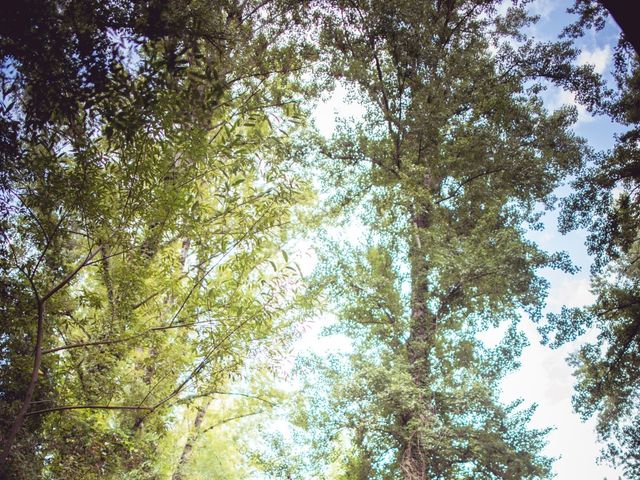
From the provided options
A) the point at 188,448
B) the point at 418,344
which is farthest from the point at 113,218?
the point at 188,448

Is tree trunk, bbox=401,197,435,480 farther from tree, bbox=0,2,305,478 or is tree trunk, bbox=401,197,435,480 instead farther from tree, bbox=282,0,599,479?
tree, bbox=0,2,305,478

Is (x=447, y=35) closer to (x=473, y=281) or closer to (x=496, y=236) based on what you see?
(x=496, y=236)

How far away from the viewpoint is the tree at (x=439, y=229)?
8.17 meters

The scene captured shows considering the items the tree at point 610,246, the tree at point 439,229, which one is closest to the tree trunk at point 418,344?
the tree at point 439,229

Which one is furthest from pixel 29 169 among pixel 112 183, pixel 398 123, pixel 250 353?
pixel 398 123

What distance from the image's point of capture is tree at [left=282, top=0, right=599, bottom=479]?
26.8ft

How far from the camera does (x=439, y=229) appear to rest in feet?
29.5

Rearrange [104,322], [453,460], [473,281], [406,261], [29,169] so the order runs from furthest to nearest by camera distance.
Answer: [406,261] < [473,281] < [453,460] < [104,322] < [29,169]

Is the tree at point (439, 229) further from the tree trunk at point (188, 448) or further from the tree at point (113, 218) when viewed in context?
the tree at point (113, 218)

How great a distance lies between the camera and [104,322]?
13.0 feet

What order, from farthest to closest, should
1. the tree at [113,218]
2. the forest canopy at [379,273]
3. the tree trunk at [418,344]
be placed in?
1. the tree trunk at [418,344]
2. the forest canopy at [379,273]
3. the tree at [113,218]

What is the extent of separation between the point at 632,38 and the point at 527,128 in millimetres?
7375

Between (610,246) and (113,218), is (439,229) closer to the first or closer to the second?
(610,246)

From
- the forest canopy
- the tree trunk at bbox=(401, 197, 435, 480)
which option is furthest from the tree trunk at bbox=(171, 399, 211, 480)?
the tree trunk at bbox=(401, 197, 435, 480)
